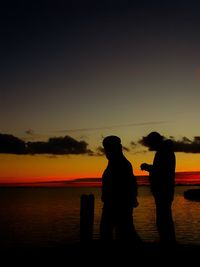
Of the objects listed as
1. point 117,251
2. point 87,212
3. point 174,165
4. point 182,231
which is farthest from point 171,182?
point 182,231

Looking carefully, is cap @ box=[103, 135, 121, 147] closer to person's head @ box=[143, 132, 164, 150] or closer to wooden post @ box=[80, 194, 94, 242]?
person's head @ box=[143, 132, 164, 150]

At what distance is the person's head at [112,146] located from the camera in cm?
947

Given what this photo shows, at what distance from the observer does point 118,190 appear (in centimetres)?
962

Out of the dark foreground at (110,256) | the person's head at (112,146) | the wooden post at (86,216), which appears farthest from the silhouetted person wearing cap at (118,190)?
the wooden post at (86,216)

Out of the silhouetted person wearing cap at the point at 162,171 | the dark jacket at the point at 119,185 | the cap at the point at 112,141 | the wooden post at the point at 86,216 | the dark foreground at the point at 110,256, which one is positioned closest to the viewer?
the cap at the point at 112,141

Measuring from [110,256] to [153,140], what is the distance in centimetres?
268

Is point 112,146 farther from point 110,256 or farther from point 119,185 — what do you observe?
point 110,256

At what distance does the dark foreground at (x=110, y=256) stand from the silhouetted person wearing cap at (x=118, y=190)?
1.45 feet

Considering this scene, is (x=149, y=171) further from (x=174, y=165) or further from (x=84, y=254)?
(x=84, y=254)

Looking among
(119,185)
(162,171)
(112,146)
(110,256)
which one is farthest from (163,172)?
(110,256)

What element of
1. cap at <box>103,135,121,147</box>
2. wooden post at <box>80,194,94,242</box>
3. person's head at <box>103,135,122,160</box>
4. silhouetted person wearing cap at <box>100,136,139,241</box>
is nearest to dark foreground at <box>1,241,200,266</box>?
wooden post at <box>80,194,94,242</box>

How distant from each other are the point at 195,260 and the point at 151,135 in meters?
2.87

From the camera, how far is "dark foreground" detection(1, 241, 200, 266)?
9.84 metres

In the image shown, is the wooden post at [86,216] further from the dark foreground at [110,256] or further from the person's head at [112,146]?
the person's head at [112,146]
